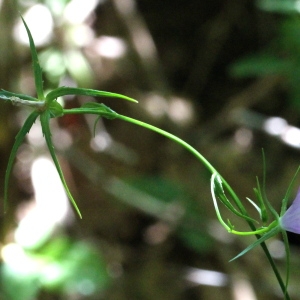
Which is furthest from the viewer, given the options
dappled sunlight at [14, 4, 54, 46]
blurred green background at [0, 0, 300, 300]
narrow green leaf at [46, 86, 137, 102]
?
dappled sunlight at [14, 4, 54, 46]

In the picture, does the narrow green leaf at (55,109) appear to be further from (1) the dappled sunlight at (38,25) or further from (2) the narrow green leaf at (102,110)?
(1) the dappled sunlight at (38,25)

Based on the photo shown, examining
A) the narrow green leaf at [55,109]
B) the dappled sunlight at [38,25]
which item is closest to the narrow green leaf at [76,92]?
the narrow green leaf at [55,109]

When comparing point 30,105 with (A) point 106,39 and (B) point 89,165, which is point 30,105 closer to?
(B) point 89,165

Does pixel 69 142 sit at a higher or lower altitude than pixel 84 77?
lower

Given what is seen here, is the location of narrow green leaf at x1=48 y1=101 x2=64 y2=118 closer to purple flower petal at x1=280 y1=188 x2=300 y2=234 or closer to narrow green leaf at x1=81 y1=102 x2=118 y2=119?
narrow green leaf at x1=81 y1=102 x2=118 y2=119

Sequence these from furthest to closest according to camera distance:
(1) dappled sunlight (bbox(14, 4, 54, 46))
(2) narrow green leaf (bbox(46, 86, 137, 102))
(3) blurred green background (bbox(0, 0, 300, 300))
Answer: (1) dappled sunlight (bbox(14, 4, 54, 46)), (3) blurred green background (bbox(0, 0, 300, 300)), (2) narrow green leaf (bbox(46, 86, 137, 102))

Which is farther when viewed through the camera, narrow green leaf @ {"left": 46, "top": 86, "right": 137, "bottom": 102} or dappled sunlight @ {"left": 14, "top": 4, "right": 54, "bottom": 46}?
dappled sunlight @ {"left": 14, "top": 4, "right": 54, "bottom": 46}

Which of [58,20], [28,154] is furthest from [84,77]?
[28,154]

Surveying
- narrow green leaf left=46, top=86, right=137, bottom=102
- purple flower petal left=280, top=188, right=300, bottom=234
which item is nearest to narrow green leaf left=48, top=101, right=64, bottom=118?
narrow green leaf left=46, top=86, right=137, bottom=102
